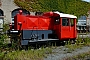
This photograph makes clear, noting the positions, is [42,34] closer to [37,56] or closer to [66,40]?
[66,40]

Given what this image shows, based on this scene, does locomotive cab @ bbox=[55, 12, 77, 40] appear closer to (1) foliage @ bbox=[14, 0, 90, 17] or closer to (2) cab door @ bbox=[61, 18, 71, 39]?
(2) cab door @ bbox=[61, 18, 71, 39]

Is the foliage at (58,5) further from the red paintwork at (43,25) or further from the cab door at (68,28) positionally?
the cab door at (68,28)

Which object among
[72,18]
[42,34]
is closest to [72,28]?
[72,18]

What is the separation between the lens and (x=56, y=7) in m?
32.3

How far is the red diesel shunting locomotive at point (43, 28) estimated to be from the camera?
15.9m

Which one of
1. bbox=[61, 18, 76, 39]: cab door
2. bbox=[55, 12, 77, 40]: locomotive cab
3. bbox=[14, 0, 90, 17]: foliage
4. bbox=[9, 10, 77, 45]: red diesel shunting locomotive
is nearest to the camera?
bbox=[9, 10, 77, 45]: red diesel shunting locomotive

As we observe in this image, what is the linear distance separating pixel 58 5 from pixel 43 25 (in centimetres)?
1549

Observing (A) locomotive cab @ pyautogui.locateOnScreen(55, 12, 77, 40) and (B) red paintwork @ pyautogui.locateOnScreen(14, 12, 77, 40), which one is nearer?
(B) red paintwork @ pyautogui.locateOnScreen(14, 12, 77, 40)

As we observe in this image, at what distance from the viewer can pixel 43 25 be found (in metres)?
17.3

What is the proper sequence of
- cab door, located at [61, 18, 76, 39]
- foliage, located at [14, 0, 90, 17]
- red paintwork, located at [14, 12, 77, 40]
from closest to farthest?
red paintwork, located at [14, 12, 77, 40] < cab door, located at [61, 18, 76, 39] < foliage, located at [14, 0, 90, 17]

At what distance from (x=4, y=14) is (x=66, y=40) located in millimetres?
13237

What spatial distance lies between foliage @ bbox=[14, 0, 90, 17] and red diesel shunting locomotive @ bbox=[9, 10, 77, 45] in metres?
12.9

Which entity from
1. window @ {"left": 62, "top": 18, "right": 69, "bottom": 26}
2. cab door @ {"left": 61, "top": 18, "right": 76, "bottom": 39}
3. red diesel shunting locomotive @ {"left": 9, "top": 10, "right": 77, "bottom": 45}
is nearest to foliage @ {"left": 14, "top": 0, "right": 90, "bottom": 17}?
red diesel shunting locomotive @ {"left": 9, "top": 10, "right": 77, "bottom": 45}

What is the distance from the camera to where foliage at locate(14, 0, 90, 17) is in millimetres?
30625
